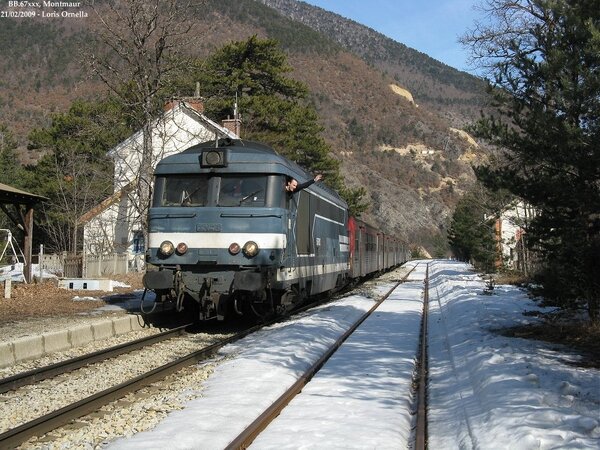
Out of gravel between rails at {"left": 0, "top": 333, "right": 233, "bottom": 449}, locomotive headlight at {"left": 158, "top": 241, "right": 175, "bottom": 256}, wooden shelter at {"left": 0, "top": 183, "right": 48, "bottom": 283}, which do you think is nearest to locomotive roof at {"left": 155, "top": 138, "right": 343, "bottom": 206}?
locomotive headlight at {"left": 158, "top": 241, "right": 175, "bottom": 256}

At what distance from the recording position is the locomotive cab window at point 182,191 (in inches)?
468

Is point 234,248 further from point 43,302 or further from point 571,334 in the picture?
point 43,302

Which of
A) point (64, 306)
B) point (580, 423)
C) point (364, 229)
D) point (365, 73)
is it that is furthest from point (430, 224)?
point (580, 423)

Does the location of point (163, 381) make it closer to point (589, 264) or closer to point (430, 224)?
point (589, 264)

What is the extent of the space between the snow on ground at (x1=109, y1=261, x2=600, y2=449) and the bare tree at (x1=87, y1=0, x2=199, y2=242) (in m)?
13.1

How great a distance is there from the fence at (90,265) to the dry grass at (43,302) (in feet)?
17.2

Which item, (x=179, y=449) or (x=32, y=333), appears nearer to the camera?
(x=179, y=449)

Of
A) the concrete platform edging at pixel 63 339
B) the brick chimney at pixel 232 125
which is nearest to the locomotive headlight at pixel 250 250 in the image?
the concrete platform edging at pixel 63 339

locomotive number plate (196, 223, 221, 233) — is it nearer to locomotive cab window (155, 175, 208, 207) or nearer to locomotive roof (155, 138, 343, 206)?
locomotive cab window (155, 175, 208, 207)

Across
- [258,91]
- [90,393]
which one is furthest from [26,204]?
[258,91]

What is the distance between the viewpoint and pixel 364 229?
27281 mm

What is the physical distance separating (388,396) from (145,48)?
1863 centimetres

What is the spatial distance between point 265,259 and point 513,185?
14.9 ft

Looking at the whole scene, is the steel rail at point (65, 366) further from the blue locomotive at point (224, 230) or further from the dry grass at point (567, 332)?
the dry grass at point (567, 332)
